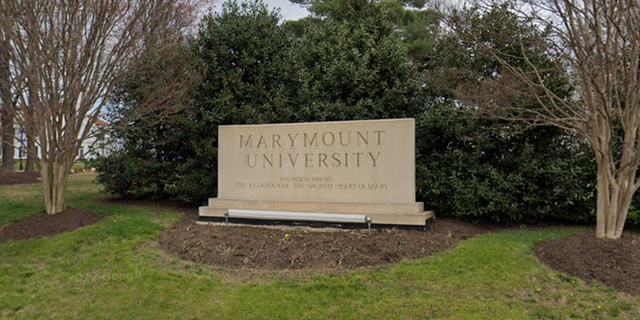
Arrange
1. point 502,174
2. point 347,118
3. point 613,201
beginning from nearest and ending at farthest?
1. point 613,201
2. point 502,174
3. point 347,118

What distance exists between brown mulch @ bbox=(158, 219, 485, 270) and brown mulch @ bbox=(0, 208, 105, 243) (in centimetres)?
166

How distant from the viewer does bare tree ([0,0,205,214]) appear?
6.97 metres

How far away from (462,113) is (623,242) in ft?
10.9

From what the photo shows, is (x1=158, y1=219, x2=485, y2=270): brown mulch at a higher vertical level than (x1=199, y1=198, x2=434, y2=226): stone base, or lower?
lower

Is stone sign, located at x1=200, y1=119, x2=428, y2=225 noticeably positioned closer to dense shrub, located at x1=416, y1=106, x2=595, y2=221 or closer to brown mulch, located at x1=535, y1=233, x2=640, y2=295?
dense shrub, located at x1=416, y1=106, x2=595, y2=221

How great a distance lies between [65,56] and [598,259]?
27.1 ft

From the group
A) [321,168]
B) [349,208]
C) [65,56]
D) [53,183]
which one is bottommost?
[349,208]

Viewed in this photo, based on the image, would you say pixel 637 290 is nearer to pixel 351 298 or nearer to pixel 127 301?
pixel 351 298

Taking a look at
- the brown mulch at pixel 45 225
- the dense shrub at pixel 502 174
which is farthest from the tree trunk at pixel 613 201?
the brown mulch at pixel 45 225

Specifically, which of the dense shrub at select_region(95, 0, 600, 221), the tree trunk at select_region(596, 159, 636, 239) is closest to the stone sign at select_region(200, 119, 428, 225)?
the dense shrub at select_region(95, 0, 600, 221)

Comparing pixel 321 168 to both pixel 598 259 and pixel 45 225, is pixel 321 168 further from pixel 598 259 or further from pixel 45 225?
pixel 45 225

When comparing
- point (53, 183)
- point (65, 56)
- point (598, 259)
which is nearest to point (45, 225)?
point (53, 183)

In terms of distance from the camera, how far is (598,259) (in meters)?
5.17

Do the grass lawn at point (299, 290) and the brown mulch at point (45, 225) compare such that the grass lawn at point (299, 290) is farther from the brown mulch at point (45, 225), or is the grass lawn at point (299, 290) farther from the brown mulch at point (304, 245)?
the brown mulch at point (45, 225)
